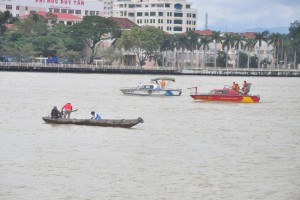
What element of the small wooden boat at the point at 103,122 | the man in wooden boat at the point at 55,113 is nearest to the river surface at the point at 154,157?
the small wooden boat at the point at 103,122

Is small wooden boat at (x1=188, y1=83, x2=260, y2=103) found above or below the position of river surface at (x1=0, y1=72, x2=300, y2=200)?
above

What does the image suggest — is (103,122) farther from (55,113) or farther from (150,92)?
(150,92)

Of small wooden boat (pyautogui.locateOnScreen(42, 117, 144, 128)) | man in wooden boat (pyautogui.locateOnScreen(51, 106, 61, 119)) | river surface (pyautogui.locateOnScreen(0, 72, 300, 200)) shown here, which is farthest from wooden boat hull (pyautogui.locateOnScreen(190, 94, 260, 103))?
man in wooden boat (pyautogui.locateOnScreen(51, 106, 61, 119))

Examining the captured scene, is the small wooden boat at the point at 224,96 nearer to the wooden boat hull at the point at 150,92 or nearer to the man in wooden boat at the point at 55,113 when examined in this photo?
the wooden boat hull at the point at 150,92

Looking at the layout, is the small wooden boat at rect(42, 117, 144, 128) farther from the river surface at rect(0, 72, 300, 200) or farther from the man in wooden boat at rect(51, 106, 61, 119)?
the river surface at rect(0, 72, 300, 200)

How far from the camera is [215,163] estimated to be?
4628 cm

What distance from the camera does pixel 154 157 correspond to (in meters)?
47.9

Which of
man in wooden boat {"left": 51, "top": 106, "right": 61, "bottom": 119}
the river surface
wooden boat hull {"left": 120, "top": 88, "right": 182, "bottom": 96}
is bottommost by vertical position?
the river surface

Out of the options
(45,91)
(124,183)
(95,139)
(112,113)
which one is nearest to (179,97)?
(45,91)

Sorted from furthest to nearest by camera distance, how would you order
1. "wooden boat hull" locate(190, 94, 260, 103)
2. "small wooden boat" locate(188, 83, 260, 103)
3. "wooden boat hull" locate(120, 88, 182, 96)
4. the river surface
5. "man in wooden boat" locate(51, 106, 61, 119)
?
1. "wooden boat hull" locate(120, 88, 182, 96)
2. "wooden boat hull" locate(190, 94, 260, 103)
3. "small wooden boat" locate(188, 83, 260, 103)
4. "man in wooden boat" locate(51, 106, 61, 119)
5. the river surface

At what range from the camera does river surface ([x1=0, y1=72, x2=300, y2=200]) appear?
39.3 meters

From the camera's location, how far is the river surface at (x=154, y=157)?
3931 cm

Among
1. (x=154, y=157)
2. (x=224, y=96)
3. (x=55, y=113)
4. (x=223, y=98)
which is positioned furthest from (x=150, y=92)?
(x=154, y=157)

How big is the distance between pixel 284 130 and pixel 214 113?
13.6 metres
